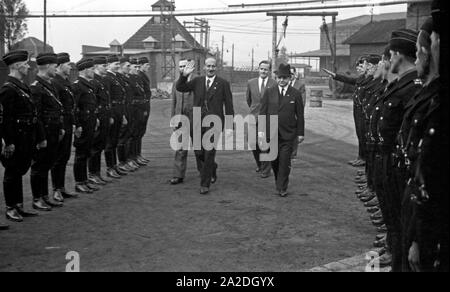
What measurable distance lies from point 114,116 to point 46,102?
245cm

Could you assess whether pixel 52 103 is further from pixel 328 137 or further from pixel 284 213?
pixel 328 137

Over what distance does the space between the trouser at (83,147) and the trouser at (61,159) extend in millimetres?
518

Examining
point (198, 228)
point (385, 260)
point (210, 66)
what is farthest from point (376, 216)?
point (210, 66)

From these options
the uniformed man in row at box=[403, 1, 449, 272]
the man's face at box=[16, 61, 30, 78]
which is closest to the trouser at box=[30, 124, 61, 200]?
the man's face at box=[16, 61, 30, 78]

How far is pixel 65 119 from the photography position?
299 inches

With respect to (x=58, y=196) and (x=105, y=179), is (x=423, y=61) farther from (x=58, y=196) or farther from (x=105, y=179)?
(x=105, y=179)

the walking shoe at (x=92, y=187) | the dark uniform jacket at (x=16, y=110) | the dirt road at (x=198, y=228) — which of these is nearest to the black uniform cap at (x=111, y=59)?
the dirt road at (x=198, y=228)

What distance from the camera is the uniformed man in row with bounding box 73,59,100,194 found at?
8266 mm

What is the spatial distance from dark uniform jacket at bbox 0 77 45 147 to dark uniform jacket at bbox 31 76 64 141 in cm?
44

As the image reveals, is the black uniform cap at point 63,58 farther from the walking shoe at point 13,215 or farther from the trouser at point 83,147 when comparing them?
the walking shoe at point 13,215

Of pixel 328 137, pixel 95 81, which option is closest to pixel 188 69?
pixel 95 81
